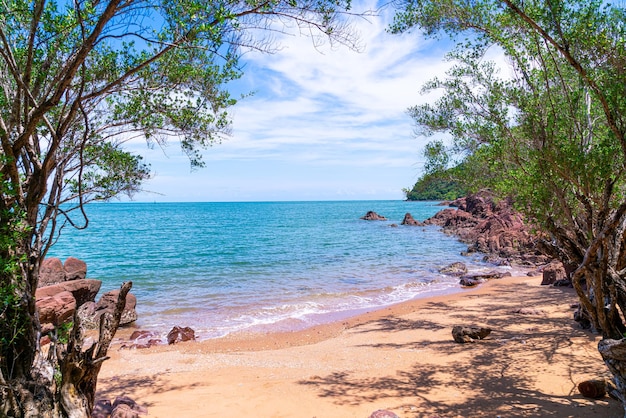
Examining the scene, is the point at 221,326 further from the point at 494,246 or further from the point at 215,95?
the point at 494,246

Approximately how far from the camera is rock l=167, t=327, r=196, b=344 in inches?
550

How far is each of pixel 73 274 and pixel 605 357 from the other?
21.5 meters

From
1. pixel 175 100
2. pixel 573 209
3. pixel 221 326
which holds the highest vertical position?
pixel 175 100

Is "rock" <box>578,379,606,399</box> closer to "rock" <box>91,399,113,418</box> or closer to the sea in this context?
"rock" <box>91,399,113,418</box>

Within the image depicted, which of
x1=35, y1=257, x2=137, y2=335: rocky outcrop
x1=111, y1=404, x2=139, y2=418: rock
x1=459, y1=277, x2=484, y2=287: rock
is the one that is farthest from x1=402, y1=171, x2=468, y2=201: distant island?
x1=35, y1=257, x2=137, y2=335: rocky outcrop

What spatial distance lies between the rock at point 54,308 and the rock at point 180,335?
10.3ft

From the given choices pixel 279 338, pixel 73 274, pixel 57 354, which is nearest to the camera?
pixel 57 354

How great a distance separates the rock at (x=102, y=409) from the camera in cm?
670

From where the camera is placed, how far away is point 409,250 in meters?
38.9

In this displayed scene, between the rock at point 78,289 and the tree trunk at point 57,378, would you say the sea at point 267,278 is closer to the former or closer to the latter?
the rock at point 78,289

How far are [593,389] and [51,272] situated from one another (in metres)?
21.1

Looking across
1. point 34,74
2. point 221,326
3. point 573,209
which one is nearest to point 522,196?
point 573,209

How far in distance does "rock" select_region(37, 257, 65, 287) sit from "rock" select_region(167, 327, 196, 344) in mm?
8508

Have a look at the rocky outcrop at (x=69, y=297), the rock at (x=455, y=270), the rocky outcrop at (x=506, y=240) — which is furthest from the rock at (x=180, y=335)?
the rock at (x=455, y=270)
